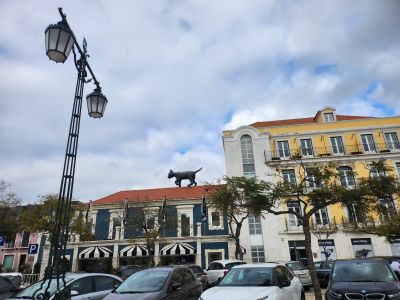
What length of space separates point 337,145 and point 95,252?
2878 cm

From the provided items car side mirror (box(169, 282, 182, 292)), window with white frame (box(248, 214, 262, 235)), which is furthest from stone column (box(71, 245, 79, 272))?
car side mirror (box(169, 282, 182, 292))

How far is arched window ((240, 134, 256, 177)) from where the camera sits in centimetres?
3569

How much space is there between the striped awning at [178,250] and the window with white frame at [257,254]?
6.00 m

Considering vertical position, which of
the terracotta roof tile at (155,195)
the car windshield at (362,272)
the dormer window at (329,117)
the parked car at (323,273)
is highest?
the dormer window at (329,117)

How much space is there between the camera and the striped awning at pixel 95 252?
31623 millimetres

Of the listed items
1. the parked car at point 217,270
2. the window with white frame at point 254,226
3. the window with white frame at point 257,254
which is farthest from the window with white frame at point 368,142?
the parked car at point 217,270

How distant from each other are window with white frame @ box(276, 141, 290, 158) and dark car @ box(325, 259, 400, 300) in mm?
27230

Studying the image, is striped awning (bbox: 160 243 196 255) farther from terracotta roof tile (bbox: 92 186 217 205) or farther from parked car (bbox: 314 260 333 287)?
parked car (bbox: 314 260 333 287)

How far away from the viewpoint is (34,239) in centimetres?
3975

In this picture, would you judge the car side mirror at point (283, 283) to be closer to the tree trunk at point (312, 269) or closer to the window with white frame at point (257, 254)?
the tree trunk at point (312, 269)

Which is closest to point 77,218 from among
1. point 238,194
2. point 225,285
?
point 238,194

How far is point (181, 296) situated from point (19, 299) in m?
4.09

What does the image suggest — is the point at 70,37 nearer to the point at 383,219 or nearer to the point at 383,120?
the point at 383,219

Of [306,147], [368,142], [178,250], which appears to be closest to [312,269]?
[178,250]
